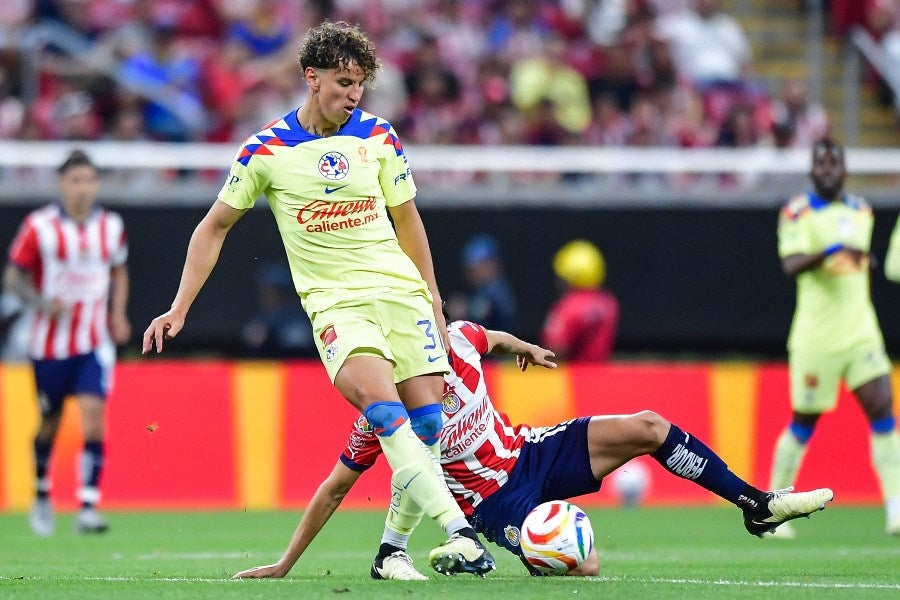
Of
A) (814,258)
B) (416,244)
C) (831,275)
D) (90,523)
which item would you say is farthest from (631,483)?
(416,244)

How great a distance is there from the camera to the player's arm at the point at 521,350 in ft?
23.0

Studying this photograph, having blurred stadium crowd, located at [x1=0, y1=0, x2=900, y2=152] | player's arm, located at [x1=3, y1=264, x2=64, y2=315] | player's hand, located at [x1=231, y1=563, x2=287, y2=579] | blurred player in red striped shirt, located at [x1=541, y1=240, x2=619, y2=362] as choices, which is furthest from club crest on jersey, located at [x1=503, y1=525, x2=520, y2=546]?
blurred stadium crowd, located at [x1=0, y1=0, x2=900, y2=152]

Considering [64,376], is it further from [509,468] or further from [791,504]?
[791,504]

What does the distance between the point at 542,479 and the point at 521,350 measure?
0.59 metres

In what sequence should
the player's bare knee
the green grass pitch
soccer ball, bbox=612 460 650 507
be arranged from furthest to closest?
soccer ball, bbox=612 460 650 507
the player's bare knee
the green grass pitch

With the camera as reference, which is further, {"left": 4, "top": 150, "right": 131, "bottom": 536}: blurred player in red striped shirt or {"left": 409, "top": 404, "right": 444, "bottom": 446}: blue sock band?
{"left": 4, "top": 150, "right": 131, "bottom": 536}: blurred player in red striped shirt

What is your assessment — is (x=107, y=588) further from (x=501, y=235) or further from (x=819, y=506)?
(x=501, y=235)

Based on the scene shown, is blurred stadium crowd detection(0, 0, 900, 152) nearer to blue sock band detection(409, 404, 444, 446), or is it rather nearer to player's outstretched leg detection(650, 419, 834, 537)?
blue sock band detection(409, 404, 444, 446)

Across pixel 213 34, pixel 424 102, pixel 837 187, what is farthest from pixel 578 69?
pixel 837 187

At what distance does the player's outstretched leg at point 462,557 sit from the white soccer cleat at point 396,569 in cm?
56

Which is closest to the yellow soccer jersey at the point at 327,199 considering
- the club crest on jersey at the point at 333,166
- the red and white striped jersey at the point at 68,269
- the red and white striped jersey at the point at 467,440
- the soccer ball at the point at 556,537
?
the club crest on jersey at the point at 333,166

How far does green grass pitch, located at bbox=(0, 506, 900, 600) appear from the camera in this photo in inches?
242

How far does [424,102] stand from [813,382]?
6259 millimetres

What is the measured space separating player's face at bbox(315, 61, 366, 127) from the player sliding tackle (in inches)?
45.2
